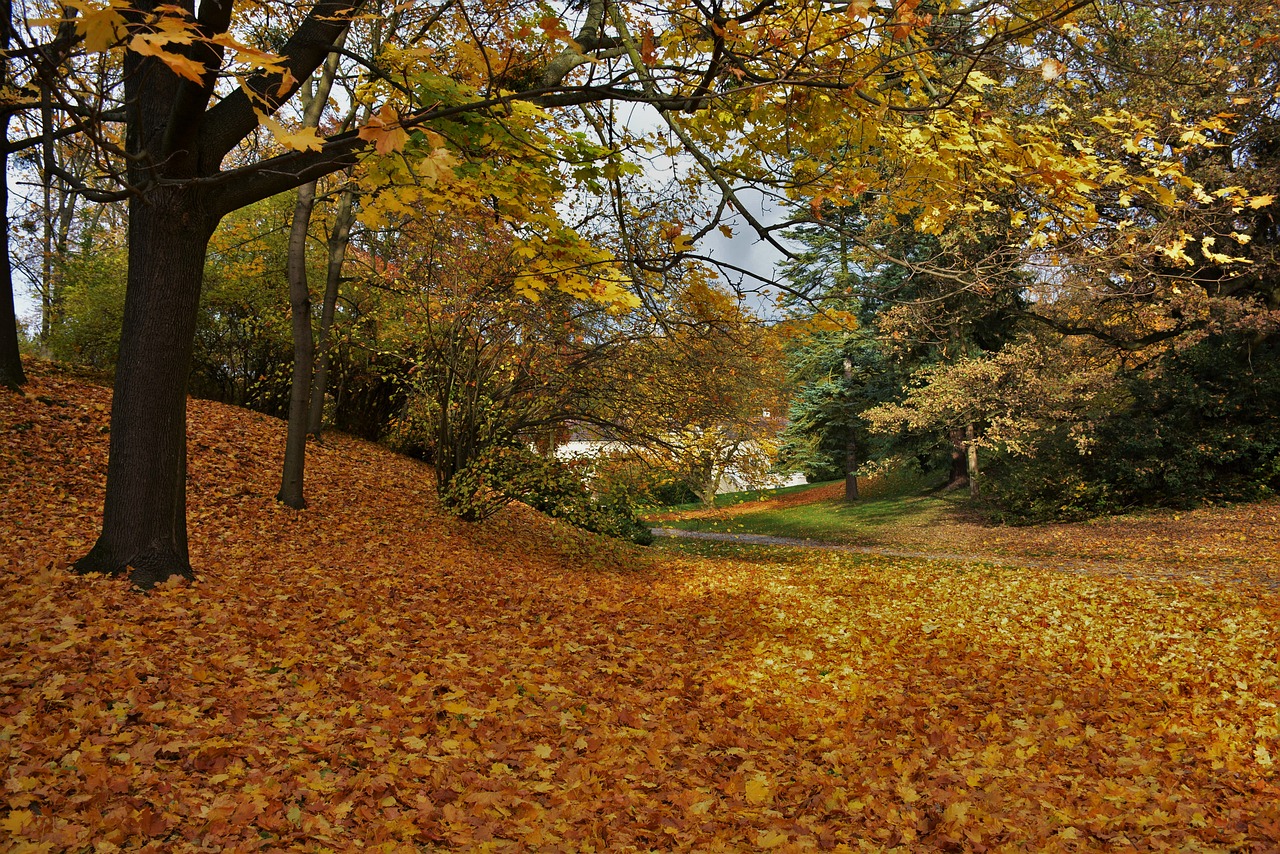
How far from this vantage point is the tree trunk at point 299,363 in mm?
9438

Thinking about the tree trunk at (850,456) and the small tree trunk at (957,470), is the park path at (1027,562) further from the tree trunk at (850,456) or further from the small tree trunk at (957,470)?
the tree trunk at (850,456)

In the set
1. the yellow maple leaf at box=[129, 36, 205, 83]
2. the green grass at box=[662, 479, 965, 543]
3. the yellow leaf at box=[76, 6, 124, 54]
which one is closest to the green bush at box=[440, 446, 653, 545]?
the yellow maple leaf at box=[129, 36, 205, 83]

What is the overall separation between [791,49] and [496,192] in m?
2.18

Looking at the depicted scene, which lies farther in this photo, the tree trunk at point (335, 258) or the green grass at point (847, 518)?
the green grass at point (847, 518)

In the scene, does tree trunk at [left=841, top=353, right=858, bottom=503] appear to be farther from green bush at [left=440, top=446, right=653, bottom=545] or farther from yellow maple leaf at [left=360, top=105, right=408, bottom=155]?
yellow maple leaf at [left=360, top=105, right=408, bottom=155]

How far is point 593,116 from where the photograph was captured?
6.93 m

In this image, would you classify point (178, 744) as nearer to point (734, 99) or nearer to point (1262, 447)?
point (734, 99)

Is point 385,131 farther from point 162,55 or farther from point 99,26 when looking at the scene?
point 99,26

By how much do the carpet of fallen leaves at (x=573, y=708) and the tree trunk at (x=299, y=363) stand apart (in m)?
1.10

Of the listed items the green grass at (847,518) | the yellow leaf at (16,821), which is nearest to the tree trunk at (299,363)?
the yellow leaf at (16,821)

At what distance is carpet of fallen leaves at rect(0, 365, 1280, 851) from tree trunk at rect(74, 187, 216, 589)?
0.37m

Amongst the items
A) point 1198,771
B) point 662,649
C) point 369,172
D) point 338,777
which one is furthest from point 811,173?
point 338,777

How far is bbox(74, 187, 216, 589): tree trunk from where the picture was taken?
5422mm

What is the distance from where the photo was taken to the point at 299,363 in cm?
1008
